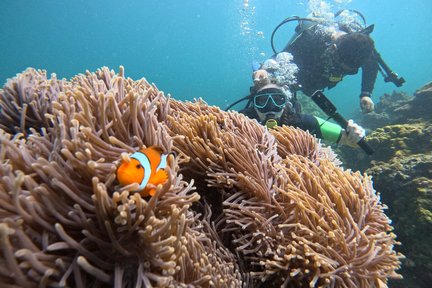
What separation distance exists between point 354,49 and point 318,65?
1.00 metres

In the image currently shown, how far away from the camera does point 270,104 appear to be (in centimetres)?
477

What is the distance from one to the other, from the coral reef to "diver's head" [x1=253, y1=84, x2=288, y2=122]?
1975 millimetres

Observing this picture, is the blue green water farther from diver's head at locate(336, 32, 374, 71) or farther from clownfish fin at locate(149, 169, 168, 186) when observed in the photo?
clownfish fin at locate(149, 169, 168, 186)

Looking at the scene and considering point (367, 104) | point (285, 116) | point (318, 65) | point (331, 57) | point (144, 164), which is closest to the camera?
point (144, 164)

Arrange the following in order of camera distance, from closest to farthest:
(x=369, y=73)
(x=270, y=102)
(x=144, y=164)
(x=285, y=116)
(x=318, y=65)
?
(x=144, y=164) < (x=270, y=102) < (x=285, y=116) < (x=369, y=73) < (x=318, y=65)

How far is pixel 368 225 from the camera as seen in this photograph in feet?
6.40

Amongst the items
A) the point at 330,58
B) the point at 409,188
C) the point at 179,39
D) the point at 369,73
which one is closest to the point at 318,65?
the point at 330,58

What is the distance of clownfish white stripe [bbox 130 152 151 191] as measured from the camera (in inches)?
49.7

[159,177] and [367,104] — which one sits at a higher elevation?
[367,104]

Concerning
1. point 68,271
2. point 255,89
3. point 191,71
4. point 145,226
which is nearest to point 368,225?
point 145,226

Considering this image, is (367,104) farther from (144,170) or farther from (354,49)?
(144,170)

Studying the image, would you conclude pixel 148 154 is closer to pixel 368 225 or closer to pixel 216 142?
pixel 216 142

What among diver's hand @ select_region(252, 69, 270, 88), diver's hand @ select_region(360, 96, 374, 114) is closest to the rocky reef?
diver's hand @ select_region(360, 96, 374, 114)

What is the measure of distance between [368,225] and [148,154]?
5.28 ft
